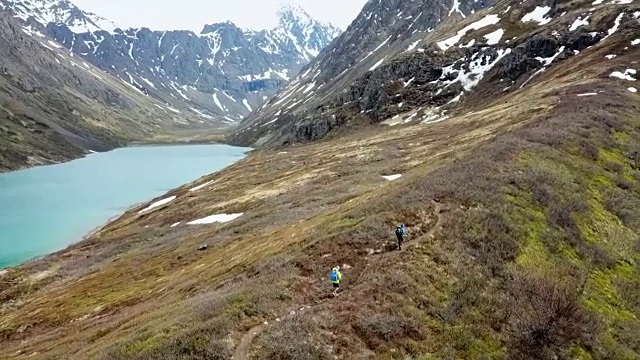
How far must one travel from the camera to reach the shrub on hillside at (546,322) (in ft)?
73.1

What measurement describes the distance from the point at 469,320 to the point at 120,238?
237ft

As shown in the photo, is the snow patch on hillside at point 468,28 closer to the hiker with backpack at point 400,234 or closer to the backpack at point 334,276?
the hiker with backpack at point 400,234

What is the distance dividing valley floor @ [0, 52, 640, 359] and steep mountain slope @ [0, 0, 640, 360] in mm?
103

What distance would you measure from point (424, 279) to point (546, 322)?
580 centimetres

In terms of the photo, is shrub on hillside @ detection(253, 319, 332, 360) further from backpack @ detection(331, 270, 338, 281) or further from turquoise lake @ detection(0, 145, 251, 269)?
turquoise lake @ detection(0, 145, 251, 269)

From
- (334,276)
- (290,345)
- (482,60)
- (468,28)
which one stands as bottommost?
(482,60)

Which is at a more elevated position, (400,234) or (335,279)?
(335,279)

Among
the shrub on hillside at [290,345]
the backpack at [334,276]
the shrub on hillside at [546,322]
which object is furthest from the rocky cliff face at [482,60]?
the shrub on hillside at [290,345]

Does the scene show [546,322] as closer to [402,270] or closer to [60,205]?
[402,270]

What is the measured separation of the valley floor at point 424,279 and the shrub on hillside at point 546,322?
0.20 feet

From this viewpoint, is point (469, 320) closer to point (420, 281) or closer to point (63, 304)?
point (420, 281)

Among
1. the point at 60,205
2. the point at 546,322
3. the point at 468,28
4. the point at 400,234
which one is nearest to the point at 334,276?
the point at 400,234

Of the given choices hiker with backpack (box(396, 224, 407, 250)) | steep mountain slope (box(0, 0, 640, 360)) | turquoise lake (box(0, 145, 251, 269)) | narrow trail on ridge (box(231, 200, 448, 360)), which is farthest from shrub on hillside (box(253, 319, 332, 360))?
turquoise lake (box(0, 145, 251, 269))

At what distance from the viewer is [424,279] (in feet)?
84.4
